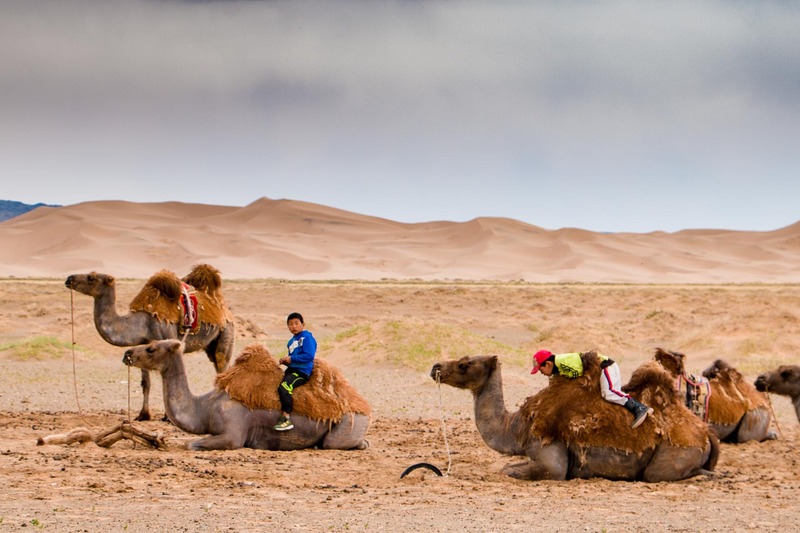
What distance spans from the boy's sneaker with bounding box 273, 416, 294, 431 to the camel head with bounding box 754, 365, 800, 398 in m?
6.22

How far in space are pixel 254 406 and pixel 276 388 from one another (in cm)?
34

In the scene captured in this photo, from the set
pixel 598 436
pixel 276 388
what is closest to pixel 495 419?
pixel 598 436

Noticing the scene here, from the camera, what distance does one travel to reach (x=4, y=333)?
31.8 meters

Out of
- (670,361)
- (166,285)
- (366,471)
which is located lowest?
(366,471)

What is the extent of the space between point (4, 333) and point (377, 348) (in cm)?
1500

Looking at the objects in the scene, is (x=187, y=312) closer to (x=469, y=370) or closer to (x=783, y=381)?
(x=469, y=370)

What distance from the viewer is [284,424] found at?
11234mm

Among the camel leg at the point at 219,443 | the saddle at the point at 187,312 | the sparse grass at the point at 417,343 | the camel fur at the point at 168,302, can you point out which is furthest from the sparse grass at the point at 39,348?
the camel leg at the point at 219,443

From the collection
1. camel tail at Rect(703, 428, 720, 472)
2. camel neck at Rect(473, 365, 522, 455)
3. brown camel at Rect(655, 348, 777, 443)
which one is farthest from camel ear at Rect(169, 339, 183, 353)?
brown camel at Rect(655, 348, 777, 443)

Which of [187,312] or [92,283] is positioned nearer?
[92,283]

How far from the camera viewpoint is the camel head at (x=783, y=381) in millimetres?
12711

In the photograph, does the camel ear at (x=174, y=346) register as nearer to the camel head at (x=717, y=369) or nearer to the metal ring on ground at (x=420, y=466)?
the metal ring on ground at (x=420, y=466)

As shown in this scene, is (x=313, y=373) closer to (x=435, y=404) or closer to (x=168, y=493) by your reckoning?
(x=168, y=493)

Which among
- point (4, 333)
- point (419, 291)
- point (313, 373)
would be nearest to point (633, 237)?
point (419, 291)
